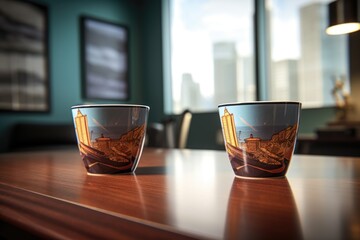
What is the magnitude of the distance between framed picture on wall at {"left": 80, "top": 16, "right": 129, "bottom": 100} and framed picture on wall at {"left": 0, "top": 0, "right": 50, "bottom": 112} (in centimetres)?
44

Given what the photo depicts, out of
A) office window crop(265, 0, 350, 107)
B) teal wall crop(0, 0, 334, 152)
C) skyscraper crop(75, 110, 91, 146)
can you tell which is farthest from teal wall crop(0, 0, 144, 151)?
skyscraper crop(75, 110, 91, 146)

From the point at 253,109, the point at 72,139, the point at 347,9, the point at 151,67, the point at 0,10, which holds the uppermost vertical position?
the point at 0,10

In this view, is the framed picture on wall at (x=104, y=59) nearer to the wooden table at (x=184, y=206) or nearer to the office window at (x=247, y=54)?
the office window at (x=247, y=54)

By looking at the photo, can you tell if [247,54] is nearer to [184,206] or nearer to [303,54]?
[303,54]

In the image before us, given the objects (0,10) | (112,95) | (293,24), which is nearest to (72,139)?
(112,95)

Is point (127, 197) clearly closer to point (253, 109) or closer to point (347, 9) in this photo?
point (253, 109)

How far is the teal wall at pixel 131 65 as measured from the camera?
3.30 m

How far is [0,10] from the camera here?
3.08 metres

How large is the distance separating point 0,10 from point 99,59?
107 centimetres

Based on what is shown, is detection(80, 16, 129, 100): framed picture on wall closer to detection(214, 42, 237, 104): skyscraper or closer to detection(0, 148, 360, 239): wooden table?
detection(214, 42, 237, 104): skyscraper

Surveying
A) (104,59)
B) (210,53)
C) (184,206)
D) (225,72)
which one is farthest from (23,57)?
(184,206)

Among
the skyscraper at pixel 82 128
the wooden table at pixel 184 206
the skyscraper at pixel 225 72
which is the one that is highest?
the skyscraper at pixel 225 72

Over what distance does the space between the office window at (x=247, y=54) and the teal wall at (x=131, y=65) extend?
0.15 m

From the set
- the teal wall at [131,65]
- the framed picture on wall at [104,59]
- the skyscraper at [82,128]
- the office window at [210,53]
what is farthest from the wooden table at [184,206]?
the framed picture on wall at [104,59]
